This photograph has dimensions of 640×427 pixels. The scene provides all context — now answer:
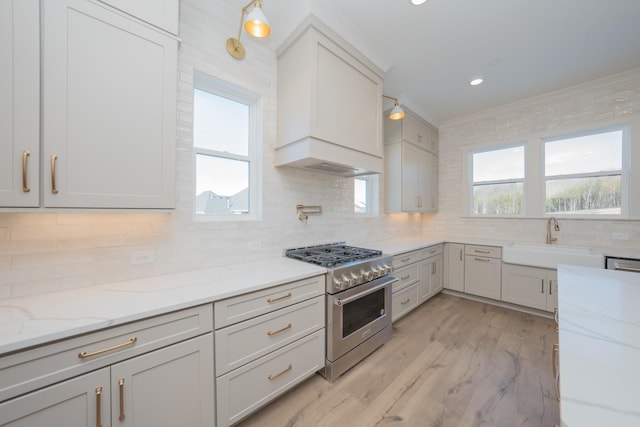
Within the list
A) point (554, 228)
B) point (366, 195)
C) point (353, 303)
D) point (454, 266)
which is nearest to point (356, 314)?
point (353, 303)

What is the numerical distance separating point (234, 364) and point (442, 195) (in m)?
4.19

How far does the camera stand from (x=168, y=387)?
1169 mm

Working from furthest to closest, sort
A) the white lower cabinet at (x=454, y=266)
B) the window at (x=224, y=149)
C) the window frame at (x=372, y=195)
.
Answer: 1. the white lower cabinet at (x=454, y=266)
2. the window frame at (x=372, y=195)
3. the window at (x=224, y=149)

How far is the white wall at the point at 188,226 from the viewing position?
128cm

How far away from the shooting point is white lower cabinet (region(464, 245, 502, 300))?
3287mm

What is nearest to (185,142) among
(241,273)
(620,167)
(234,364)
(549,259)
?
(241,273)

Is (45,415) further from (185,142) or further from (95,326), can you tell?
(185,142)

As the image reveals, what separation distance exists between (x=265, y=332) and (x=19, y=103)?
1624 mm

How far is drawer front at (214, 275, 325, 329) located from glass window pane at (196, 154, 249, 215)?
0.91 metres

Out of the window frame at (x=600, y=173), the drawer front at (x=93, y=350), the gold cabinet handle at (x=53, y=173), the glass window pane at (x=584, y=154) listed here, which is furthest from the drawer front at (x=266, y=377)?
the glass window pane at (x=584, y=154)

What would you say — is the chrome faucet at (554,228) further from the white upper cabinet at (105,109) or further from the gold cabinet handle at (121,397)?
the gold cabinet handle at (121,397)

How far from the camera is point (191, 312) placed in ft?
3.99

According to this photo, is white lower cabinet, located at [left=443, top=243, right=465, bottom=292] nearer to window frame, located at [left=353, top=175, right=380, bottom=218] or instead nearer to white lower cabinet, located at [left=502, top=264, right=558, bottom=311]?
white lower cabinet, located at [left=502, top=264, right=558, bottom=311]

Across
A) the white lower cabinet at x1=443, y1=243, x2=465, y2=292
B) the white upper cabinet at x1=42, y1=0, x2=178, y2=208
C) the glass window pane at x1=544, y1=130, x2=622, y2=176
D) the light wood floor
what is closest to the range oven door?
the light wood floor
